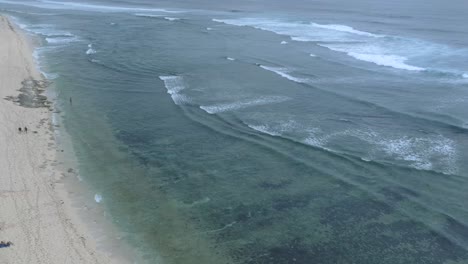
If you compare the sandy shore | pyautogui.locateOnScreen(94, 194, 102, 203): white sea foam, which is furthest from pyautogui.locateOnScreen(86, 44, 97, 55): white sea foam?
pyautogui.locateOnScreen(94, 194, 102, 203): white sea foam

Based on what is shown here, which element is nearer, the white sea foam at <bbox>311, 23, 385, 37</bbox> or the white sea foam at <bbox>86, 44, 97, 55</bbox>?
the white sea foam at <bbox>86, 44, 97, 55</bbox>

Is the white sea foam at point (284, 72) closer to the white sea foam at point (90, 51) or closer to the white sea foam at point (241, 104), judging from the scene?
the white sea foam at point (241, 104)

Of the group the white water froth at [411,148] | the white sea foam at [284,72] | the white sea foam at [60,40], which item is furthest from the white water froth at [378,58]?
the white sea foam at [60,40]

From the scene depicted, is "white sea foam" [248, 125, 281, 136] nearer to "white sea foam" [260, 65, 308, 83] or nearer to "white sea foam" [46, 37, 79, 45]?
"white sea foam" [260, 65, 308, 83]

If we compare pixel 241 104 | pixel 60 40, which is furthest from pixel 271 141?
pixel 60 40

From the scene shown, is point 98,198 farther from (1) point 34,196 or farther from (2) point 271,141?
(2) point 271,141

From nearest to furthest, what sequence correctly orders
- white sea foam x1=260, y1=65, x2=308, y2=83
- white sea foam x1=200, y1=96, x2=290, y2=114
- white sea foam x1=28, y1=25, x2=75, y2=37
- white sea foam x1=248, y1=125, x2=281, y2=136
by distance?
white sea foam x1=248, y1=125, x2=281, y2=136 < white sea foam x1=200, y1=96, x2=290, y2=114 < white sea foam x1=260, y1=65, x2=308, y2=83 < white sea foam x1=28, y1=25, x2=75, y2=37
